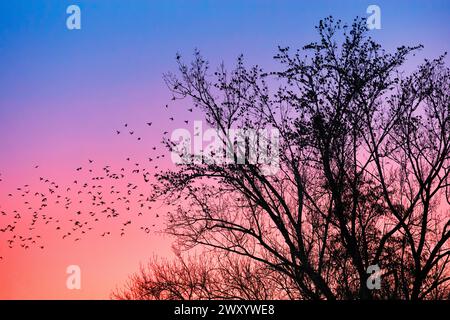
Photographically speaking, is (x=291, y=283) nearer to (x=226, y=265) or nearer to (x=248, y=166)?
(x=226, y=265)

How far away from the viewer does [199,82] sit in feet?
66.0

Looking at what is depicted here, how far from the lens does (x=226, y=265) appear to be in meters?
28.1

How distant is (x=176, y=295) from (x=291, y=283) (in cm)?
471

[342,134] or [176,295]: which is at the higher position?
[342,134]

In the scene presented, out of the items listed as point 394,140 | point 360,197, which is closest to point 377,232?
point 360,197
